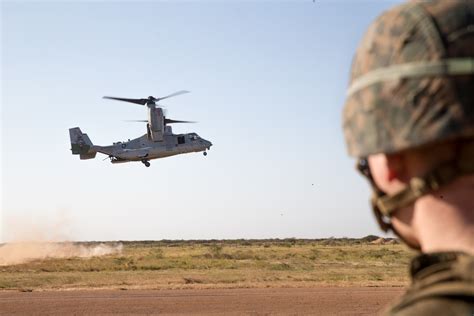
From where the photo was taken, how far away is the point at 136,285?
34.0 m

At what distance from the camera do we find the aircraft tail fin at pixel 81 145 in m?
66.0

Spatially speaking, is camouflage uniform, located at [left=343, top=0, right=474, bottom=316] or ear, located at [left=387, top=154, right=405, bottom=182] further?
ear, located at [left=387, top=154, right=405, bottom=182]

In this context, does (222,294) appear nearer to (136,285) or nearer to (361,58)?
(136,285)

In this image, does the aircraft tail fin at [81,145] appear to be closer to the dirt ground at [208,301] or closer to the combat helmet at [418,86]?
the dirt ground at [208,301]

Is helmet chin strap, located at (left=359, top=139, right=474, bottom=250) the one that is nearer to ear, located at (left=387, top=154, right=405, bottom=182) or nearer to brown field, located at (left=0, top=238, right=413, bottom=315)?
ear, located at (left=387, top=154, right=405, bottom=182)

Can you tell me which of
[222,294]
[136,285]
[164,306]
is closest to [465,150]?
[164,306]

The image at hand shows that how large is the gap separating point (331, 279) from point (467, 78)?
3528 centimetres

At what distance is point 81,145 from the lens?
2692 inches

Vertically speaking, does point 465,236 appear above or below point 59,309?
above

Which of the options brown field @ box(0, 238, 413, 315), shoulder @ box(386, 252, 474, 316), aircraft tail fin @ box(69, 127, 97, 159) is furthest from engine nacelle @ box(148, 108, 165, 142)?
shoulder @ box(386, 252, 474, 316)

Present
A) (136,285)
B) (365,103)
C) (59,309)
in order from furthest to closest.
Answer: (136,285) → (59,309) → (365,103)

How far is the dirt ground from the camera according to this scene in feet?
80.7

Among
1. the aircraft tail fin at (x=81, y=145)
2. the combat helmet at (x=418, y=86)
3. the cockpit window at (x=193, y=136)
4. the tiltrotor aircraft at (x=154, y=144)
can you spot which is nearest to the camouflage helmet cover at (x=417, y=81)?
the combat helmet at (x=418, y=86)

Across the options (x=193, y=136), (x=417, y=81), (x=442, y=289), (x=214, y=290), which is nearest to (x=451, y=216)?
(x=442, y=289)
